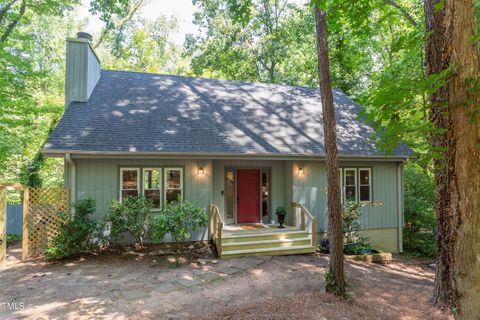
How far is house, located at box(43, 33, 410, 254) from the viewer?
8.05m

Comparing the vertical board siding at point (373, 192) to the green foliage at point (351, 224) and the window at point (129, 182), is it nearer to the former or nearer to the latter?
the green foliage at point (351, 224)

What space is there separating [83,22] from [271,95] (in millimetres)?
20217

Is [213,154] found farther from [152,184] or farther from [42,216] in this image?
[42,216]

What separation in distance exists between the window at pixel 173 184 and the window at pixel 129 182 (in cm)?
85

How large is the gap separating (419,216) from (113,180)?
35.3ft

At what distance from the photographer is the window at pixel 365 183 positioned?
1008 centimetres

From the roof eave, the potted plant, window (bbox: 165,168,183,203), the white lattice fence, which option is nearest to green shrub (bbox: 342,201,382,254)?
the roof eave

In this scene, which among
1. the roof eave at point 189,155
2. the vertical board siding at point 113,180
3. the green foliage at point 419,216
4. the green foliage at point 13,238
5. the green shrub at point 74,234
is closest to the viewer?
the green shrub at point 74,234

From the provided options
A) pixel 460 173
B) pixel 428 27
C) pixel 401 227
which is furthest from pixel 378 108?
pixel 401 227

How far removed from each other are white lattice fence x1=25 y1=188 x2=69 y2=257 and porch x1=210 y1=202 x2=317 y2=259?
390 cm

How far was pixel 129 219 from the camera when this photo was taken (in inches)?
298

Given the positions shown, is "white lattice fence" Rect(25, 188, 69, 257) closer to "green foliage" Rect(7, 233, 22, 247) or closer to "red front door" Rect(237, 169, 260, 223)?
"green foliage" Rect(7, 233, 22, 247)

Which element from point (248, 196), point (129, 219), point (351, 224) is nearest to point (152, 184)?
point (129, 219)

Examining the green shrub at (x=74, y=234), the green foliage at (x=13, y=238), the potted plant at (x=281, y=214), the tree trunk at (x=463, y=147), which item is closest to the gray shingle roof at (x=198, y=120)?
the green shrub at (x=74, y=234)
